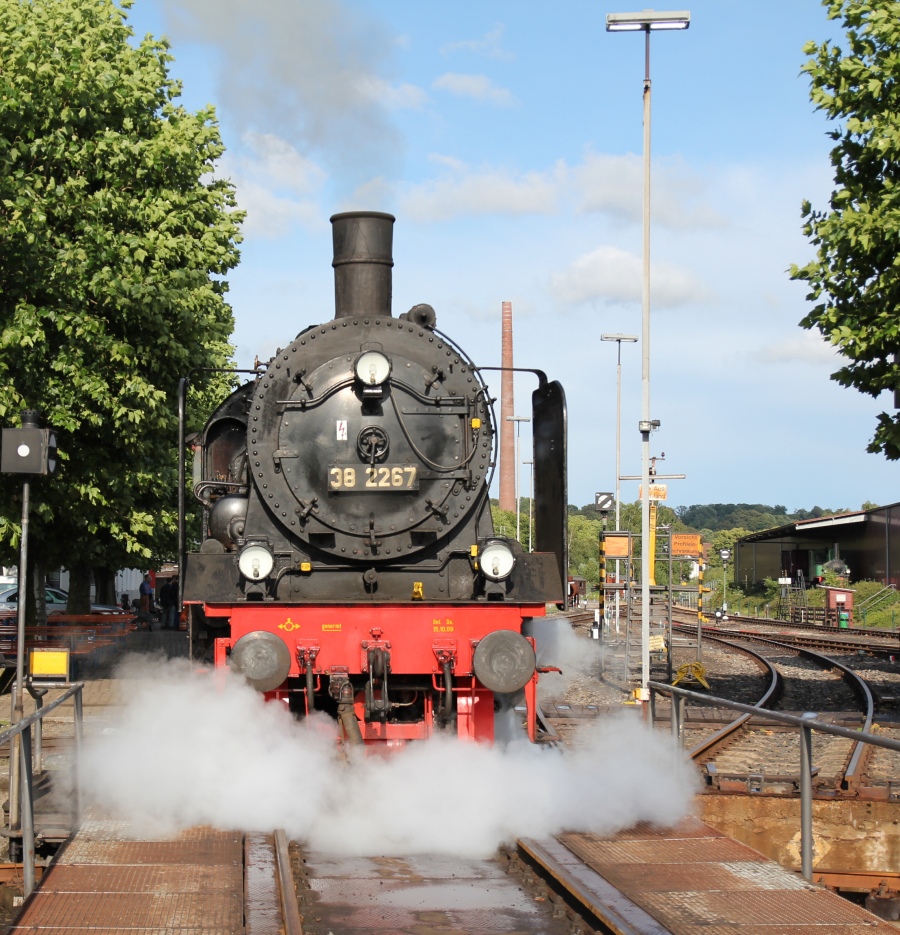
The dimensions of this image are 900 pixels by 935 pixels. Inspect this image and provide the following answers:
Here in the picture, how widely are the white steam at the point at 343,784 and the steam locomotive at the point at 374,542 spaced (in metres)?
0.26

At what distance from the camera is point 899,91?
41.2ft

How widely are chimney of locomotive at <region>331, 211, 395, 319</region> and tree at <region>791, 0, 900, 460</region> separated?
567 cm

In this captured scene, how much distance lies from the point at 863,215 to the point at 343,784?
8.25 meters

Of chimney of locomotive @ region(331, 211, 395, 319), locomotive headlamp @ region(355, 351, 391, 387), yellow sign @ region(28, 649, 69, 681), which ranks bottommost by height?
yellow sign @ region(28, 649, 69, 681)

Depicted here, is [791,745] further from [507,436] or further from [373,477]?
[507,436]

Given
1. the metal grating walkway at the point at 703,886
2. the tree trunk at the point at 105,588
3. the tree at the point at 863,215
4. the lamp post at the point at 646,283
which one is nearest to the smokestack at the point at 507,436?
the tree trunk at the point at 105,588

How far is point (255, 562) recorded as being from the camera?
806cm

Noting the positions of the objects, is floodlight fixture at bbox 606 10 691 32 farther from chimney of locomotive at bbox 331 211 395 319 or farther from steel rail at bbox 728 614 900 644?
steel rail at bbox 728 614 900 644

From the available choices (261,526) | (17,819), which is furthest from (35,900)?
(261,526)

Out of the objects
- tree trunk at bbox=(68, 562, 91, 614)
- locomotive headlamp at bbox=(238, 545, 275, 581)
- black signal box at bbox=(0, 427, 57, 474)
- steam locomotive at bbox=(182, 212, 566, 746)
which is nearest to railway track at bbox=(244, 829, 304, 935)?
steam locomotive at bbox=(182, 212, 566, 746)

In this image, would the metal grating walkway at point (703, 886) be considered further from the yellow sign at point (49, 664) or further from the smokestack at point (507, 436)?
the smokestack at point (507, 436)

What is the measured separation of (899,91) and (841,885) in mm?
8453

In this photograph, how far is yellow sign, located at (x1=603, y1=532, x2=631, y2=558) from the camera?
17297 mm

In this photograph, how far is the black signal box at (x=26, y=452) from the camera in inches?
322
